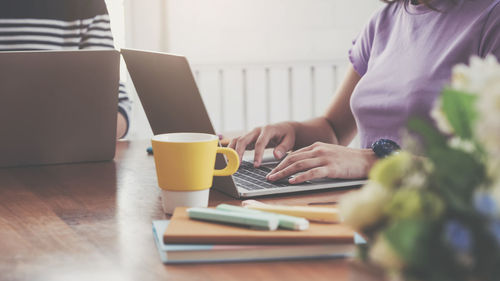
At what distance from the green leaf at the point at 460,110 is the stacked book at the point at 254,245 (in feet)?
0.84

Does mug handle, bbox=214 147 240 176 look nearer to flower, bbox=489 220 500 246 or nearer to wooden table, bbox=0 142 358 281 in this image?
wooden table, bbox=0 142 358 281

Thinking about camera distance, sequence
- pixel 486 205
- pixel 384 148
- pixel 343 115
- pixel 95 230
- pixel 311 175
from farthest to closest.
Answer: pixel 343 115
pixel 384 148
pixel 311 175
pixel 95 230
pixel 486 205

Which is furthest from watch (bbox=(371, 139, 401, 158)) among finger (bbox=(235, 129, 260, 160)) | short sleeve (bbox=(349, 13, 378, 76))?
short sleeve (bbox=(349, 13, 378, 76))

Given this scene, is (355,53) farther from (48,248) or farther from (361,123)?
(48,248)

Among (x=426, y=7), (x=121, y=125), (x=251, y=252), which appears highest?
(x=426, y=7)

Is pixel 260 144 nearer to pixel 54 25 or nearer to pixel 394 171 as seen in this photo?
pixel 394 171

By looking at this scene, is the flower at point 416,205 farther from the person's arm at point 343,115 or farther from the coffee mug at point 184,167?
the person's arm at point 343,115

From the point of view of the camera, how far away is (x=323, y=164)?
0.96 meters

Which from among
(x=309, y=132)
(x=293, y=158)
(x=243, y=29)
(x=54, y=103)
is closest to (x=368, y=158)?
(x=293, y=158)

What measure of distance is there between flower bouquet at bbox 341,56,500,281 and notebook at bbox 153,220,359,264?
238 mm

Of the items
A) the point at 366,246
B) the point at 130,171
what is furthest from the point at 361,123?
the point at 366,246

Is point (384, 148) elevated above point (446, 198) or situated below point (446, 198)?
below

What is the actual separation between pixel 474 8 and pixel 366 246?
0.92 meters

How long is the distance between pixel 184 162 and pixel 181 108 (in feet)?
0.71
